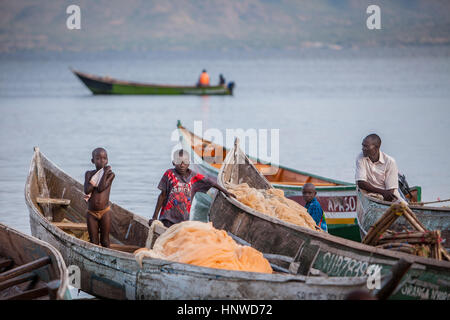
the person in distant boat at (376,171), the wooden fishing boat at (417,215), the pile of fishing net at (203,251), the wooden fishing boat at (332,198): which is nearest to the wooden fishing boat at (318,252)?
the pile of fishing net at (203,251)

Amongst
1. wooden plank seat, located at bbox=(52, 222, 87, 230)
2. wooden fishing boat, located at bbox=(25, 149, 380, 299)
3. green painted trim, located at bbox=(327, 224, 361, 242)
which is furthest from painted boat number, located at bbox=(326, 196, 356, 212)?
wooden plank seat, located at bbox=(52, 222, 87, 230)

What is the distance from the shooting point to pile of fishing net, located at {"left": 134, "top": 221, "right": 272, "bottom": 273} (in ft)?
19.4

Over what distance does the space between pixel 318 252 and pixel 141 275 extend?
1.56m

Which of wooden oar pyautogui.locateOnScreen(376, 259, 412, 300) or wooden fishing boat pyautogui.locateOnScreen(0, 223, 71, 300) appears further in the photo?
wooden fishing boat pyautogui.locateOnScreen(0, 223, 71, 300)

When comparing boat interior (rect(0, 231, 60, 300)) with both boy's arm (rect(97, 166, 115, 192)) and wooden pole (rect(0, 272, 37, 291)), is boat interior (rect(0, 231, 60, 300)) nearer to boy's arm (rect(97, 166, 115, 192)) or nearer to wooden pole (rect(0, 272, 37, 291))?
wooden pole (rect(0, 272, 37, 291))

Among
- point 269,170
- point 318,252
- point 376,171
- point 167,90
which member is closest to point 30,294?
point 318,252

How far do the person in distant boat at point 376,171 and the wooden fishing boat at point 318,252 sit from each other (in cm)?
181

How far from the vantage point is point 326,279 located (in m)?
5.16

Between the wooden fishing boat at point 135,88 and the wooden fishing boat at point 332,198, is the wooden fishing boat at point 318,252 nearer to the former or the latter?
the wooden fishing boat at point 332,198

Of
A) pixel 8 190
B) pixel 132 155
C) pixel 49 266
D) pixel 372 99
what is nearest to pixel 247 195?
pixel 49 266

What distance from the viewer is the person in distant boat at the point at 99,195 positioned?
700cm

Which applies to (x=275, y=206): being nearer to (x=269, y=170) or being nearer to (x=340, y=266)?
(x=340, y=266)

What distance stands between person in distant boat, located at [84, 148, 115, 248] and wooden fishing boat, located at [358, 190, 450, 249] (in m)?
3.00
